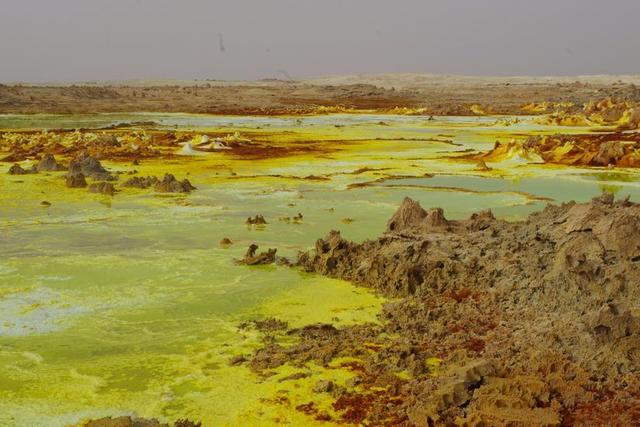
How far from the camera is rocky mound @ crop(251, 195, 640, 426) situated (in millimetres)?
5312

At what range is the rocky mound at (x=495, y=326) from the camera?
17.4 ft

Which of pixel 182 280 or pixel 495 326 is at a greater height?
pixel 495 326

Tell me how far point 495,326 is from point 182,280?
4234 mm

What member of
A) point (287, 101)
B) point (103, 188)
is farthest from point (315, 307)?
point (287, 101)

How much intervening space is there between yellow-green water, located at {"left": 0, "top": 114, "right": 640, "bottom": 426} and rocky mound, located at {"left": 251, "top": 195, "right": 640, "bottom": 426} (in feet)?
1.52

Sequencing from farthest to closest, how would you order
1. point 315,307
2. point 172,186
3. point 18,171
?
point 18,171, point 172,186, point 315,307

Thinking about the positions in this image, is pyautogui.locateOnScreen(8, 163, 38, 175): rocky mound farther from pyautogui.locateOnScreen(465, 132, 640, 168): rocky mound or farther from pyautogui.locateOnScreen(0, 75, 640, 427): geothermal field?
pyautogui.locateOnScreen(465, 132, 640, 168): rocky mound

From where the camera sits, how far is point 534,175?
67.4 feet

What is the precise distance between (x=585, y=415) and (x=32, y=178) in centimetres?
1762

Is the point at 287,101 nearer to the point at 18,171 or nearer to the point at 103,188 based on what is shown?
the point at 18,171

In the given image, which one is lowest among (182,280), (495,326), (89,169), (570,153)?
(182,280)

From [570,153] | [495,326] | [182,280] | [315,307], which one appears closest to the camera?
[495,326]

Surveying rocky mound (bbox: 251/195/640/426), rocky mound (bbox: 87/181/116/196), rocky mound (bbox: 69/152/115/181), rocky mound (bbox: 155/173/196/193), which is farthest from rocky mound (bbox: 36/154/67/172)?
rocky mound (bbox: 251/195/640/426)

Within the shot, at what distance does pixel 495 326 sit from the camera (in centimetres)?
723
